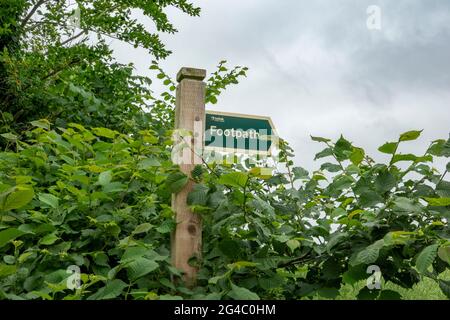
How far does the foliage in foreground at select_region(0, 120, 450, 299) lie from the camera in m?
1.87

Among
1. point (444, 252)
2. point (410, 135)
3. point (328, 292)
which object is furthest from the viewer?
point (328, 292)

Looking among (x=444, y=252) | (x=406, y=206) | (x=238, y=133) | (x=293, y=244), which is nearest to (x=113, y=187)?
(x=238, y=133)

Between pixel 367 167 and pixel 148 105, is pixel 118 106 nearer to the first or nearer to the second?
pixel 148 105

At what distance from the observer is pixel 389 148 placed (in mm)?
1939

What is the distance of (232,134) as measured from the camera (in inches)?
96.2

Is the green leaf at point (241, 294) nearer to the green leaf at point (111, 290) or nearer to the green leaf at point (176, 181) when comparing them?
the green leaf at point (111, 290)

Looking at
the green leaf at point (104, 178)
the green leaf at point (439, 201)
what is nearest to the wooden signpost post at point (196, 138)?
the green leaf at point (104, 178)

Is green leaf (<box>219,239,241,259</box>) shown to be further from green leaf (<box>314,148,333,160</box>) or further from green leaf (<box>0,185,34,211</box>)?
green leaf (<box>0,185,34,211</box>)

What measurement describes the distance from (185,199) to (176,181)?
94 millimetres

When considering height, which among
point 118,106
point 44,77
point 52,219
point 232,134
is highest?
point 44,77

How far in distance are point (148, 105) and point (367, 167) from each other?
9.76 ft

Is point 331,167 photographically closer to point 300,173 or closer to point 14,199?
point 300,173

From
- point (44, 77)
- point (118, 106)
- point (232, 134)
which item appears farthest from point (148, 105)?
point (232, 134)
